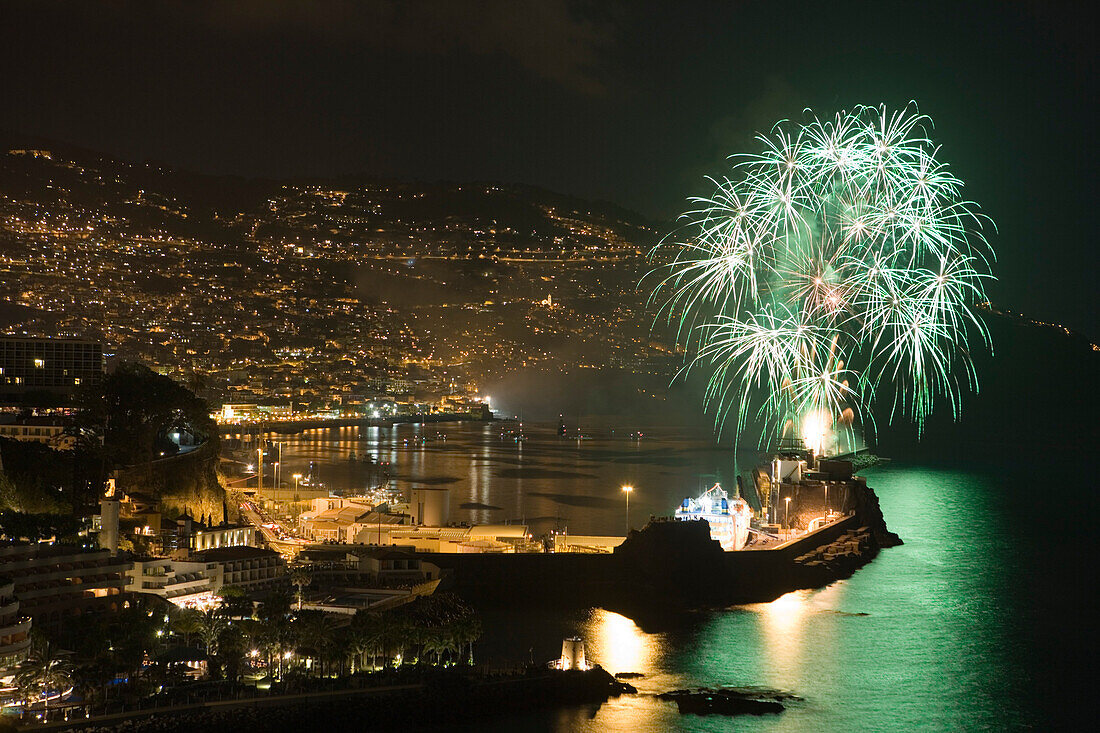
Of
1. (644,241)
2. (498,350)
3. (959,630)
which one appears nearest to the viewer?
(959,630)

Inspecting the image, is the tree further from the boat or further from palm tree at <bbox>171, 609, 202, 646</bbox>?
the boat

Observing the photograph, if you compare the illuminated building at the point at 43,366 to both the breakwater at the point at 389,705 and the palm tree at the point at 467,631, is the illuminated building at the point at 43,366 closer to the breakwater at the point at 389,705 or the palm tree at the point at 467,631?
the palm tree at the point at 467,631

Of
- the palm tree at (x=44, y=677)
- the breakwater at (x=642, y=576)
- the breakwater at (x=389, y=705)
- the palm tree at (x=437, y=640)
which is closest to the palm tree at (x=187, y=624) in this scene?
the palm tree at (x=44, y=677)

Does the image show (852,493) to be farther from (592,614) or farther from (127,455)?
(127,455)

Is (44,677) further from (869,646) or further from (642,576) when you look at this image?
(869,646)

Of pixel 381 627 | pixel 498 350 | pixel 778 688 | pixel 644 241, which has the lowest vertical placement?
pixel 778 688

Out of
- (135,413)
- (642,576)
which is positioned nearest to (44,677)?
(642,576)

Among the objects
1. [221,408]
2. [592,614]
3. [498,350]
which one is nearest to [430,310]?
[498,350]
